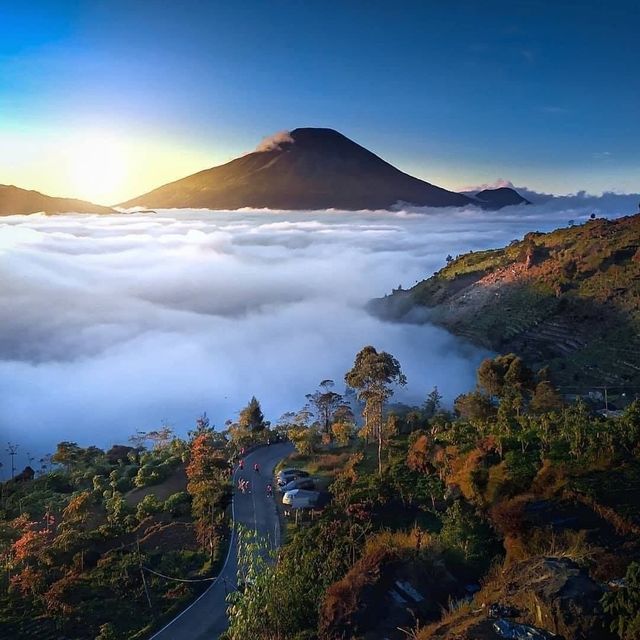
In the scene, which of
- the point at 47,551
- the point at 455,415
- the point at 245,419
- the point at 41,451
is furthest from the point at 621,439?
the point at 41,451

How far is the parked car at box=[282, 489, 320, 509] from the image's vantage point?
12.0 m

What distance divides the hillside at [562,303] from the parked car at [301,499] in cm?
1614

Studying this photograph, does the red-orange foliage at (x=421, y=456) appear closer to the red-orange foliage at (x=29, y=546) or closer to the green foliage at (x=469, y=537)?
the green foliage at (x=469, y=537)

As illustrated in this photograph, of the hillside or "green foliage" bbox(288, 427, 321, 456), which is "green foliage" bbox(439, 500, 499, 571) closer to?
"green foliage" bbox(288, 427, 321, 456)

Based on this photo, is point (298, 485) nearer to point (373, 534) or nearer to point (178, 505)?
point (178, 505)

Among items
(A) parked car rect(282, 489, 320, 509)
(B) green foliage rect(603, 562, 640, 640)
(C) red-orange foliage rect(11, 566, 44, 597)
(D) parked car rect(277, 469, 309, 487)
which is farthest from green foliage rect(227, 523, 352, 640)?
(D) parked car rect(277, 469, 309, 487)

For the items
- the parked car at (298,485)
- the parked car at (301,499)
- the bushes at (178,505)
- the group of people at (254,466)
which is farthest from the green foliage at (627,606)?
the group of people at (254,466)

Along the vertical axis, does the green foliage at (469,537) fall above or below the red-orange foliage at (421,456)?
above

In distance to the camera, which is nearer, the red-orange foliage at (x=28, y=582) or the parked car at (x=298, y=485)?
the red-orange foliage at (x=28, y=582)

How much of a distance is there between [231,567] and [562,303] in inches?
1156

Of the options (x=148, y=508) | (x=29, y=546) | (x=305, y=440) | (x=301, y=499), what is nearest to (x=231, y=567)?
(x=301, y=499)

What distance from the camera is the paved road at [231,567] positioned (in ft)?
27.7

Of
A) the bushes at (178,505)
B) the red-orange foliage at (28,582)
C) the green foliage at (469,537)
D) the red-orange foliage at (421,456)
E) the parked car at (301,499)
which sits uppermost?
the green foliage at (469,537)

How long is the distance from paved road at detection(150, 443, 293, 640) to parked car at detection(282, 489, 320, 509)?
1.32 ft
